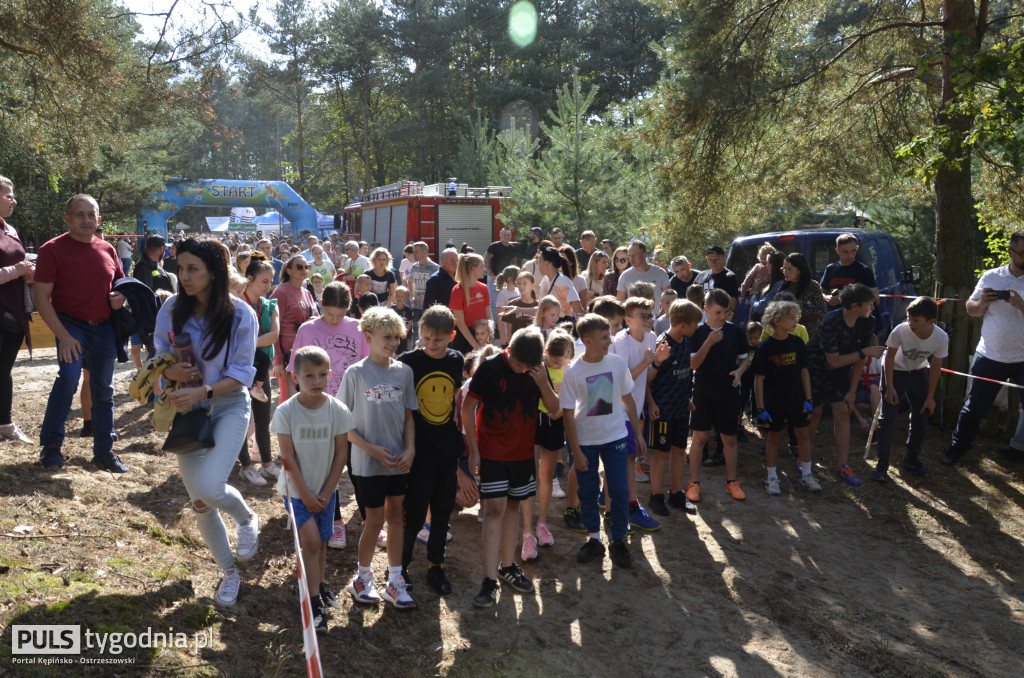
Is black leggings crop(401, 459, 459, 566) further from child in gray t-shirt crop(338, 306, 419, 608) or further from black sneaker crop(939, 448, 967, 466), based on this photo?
black sneaker crop(939, 448, 967, 466)

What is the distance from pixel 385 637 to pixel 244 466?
Result: 289 cm

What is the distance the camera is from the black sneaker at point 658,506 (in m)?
6.23

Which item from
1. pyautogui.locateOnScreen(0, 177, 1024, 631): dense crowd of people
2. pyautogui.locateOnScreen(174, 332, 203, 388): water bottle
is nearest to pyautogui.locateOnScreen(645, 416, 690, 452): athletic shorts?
pyautogui.locateOnScreen(0, 177, 1024, 631): dense crowd of people

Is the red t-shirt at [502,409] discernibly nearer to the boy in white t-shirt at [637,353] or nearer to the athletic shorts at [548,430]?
the athletic shorts at [548,430]

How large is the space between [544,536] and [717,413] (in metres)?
2.04

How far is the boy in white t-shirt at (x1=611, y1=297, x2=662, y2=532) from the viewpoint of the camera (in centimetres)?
588

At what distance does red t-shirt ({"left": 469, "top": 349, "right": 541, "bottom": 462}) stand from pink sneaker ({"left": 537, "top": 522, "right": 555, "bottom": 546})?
1.10m

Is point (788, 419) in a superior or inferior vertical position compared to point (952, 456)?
superior

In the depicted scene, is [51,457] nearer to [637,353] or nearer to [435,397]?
[435,397]

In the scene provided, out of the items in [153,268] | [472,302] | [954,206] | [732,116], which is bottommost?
[472,302]

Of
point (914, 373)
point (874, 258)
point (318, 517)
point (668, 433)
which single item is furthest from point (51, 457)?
point (874, 258)

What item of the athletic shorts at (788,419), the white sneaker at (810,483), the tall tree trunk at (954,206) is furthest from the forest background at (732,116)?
the white sneaker at (810,483)

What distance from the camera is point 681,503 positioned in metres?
6.38

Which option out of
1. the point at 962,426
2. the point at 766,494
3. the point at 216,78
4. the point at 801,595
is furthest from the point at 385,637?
the point at 216,78
